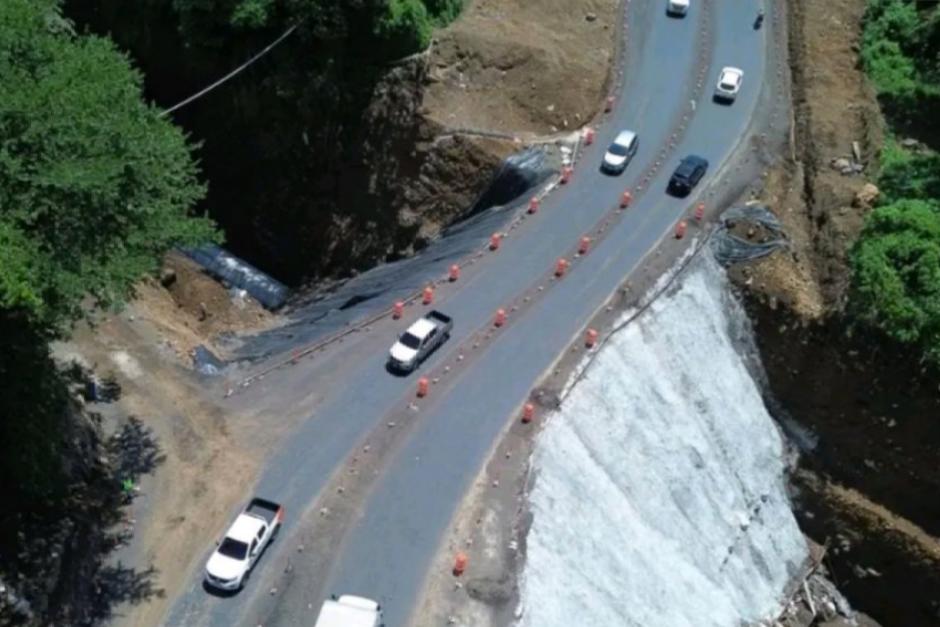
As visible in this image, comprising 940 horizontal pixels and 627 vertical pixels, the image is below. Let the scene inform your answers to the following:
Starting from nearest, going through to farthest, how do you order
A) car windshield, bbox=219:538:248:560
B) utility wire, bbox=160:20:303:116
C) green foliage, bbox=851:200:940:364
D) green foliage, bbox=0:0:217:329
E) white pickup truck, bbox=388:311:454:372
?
green foliage, bbox=0:0:217:329
car windshield, bbox=219:538:248:560
white pickup truck, bbox=388:311:454:372
green foliage, bbox=851:200:940:364
utility wire, bbox=160:20:303:116

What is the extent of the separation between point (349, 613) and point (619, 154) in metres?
27.1

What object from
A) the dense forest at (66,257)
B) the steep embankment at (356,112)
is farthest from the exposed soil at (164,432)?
the steep embankment at (356,112)

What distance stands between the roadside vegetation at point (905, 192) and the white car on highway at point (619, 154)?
1127cm

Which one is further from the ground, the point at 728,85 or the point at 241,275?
the point at 728,85

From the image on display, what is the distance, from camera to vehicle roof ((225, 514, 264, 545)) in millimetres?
31766

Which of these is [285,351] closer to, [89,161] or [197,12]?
[89,161]

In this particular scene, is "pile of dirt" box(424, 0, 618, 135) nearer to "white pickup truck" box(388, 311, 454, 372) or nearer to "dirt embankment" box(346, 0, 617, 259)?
"dirt embankment" box(346, 0, 617, 259)

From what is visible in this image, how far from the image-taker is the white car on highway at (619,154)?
48.8 meters

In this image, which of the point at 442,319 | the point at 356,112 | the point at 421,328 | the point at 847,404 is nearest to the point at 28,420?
the point at 421,328

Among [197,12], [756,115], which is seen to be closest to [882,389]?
[756,115]

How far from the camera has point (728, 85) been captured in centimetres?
5247

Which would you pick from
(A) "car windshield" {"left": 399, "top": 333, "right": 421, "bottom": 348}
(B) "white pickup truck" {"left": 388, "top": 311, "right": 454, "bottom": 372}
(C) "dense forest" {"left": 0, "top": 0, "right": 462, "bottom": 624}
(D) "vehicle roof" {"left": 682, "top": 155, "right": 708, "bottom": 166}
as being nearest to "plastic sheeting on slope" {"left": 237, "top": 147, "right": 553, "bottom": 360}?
(B) "white pickup truck" {"left": 388, "top": 311, "right": 454, "bottom": 372}

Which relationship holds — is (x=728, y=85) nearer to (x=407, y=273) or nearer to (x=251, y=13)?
(x=407, y=273)

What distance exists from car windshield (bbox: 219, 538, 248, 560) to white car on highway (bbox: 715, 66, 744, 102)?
112 feet
